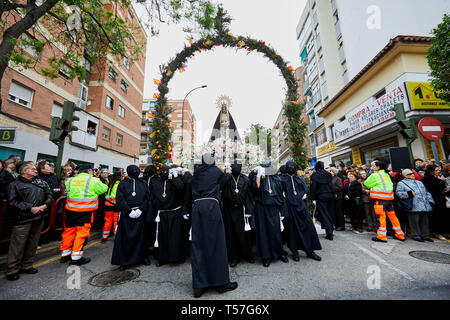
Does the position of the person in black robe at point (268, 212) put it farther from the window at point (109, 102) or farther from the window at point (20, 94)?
the window at point (109, 102)

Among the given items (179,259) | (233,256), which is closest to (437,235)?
(233,256)

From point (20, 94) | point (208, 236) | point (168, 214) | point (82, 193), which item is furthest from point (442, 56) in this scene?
point (20, 94)

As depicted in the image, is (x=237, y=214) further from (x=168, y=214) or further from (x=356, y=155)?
(x=356, y=155)

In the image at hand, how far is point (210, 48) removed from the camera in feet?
23.1

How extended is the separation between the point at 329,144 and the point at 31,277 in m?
20.4

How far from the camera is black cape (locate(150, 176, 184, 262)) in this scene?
13.0 ft

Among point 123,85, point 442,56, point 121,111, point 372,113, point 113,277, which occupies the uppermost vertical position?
point 123,85

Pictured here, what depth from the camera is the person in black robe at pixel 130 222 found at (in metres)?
3.91

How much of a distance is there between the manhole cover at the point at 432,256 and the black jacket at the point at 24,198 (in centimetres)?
756

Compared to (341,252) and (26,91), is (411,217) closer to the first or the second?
(341,252)

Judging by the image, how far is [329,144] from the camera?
60.7ft

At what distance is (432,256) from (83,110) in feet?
46.7

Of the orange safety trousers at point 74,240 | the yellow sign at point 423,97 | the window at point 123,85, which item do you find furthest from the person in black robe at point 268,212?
the window at point 123,85
